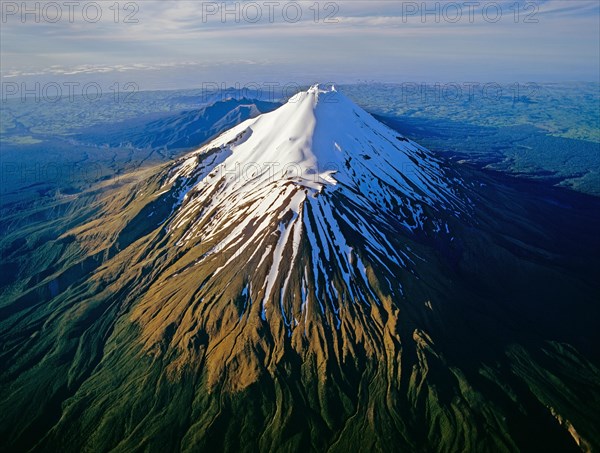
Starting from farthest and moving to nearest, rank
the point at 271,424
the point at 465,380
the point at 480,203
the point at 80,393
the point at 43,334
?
the point at 480,203
the point at 43,334
the point at 80,393
the point at 465,380
the point at 271,424

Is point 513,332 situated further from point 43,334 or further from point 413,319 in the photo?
point 43,334

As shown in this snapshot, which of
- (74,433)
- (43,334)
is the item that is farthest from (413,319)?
(43,334)

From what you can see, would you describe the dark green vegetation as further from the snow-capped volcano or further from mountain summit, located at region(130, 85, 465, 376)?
the snow-capped volcano

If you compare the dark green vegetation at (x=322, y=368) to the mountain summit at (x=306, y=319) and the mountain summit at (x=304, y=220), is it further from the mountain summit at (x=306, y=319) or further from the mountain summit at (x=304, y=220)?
the mountain summit at (x=304, y=220)

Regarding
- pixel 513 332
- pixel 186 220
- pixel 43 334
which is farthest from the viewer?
pixel 186 220

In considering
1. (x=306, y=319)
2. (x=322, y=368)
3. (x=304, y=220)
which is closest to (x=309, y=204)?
(x=304, y=220)

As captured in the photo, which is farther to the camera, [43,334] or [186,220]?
[186,220]
